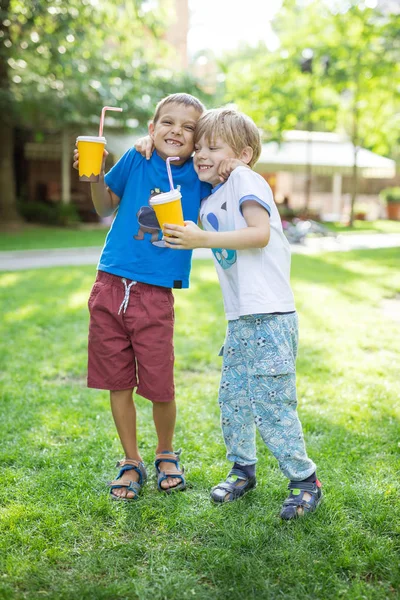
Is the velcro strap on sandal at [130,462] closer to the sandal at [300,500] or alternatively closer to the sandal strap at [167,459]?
the sandal strap at [167,459]

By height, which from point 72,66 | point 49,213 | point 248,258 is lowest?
point 49,213

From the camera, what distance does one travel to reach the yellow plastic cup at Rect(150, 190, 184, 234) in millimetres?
2074

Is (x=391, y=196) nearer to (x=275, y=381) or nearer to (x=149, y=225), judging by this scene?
(x=149, y=225)

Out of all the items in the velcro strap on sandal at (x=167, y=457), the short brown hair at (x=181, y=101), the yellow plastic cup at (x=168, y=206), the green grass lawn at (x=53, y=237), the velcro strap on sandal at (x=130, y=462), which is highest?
the short brown hair at (x=181, y=101)

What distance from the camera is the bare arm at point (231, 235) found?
84.4 inches

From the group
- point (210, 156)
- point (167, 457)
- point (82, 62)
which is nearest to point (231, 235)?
point (210, 156)

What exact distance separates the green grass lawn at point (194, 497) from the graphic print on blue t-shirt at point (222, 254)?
1001 millimetres

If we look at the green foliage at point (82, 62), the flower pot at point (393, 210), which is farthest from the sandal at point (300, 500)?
the flower pot at point (393, 210)

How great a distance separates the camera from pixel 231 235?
2.26m

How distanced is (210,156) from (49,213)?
55.1 ft

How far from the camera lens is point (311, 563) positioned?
2143 millimetres

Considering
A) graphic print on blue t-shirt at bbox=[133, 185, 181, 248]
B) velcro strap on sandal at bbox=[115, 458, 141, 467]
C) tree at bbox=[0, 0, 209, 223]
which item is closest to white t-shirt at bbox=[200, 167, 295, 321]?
graphic print on blue t-shirt at bbox=[133, 185, 181, 248]

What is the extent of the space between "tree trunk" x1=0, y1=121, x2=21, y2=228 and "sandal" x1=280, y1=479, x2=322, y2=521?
16050 mm

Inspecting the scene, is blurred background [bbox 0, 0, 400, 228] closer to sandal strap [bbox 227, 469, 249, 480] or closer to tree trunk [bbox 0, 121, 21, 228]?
tree trunk [bbox 0, 121, 21, 228]
